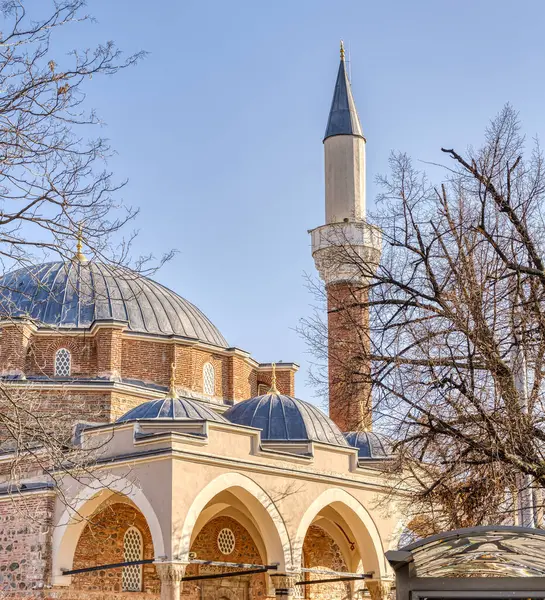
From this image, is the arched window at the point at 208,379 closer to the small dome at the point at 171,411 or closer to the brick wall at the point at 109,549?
the small dome at the point at 171,411

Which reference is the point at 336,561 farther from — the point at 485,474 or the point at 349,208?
the point at 485,474

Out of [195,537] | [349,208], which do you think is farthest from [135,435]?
[349,208]

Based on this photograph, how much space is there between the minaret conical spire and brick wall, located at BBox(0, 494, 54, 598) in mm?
12753

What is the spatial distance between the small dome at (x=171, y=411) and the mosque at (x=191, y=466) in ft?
0.12

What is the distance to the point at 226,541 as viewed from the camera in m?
19.2

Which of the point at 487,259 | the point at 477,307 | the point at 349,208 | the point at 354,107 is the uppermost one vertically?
the point at 354,107

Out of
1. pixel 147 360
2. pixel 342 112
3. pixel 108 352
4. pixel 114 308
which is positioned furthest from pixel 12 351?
pixel 342 112

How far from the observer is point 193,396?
22406mm

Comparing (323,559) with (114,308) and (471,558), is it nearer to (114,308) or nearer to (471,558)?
(114,308)

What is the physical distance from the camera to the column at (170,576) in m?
15.2

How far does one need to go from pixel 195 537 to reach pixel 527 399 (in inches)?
405

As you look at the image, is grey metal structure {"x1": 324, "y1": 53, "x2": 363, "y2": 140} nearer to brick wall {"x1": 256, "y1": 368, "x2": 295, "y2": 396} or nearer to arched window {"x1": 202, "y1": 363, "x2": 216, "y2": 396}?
brick wall {"x1": 256, "y1": 368, "x2": 295, "y2": 396}

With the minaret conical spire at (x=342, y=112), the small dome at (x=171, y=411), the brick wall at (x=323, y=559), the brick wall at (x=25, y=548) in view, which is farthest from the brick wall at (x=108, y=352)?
the minaret conical spire at (x=342, y=112)

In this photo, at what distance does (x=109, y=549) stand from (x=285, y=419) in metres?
4.36
